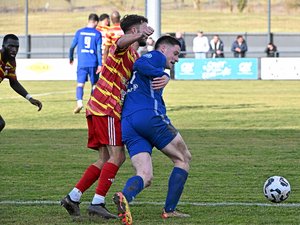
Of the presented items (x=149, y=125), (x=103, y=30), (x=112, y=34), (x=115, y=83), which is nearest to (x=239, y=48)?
(x=103, y=30)

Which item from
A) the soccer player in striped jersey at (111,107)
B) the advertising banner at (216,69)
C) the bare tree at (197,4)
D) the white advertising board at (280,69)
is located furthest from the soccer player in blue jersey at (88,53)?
the bare tree at (197,4)

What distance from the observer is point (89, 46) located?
2142 centimetres

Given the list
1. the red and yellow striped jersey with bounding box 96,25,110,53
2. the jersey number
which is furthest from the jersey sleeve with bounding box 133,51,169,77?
the jersey number

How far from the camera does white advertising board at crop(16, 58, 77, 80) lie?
39844mm

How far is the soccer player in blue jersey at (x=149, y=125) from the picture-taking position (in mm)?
8125

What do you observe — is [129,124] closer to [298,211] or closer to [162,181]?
[298,211]

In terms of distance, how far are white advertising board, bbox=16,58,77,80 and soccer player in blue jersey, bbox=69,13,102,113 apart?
1814 centimetres

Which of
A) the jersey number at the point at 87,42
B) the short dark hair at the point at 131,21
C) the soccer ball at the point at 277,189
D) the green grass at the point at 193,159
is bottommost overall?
the green grass at the point at 193,159

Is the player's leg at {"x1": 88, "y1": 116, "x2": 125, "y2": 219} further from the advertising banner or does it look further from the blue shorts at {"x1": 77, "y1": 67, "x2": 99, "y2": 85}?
the advertising banner

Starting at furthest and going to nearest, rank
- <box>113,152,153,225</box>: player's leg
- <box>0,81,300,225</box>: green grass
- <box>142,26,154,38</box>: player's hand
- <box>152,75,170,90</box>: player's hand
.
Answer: <box>0,81,300,225</box>: green grass → <box>152,75,170,90</box>: player's hand → <box>142,26,154,38</box>: player's hand → <box>113,152,153,225</box>: player's leg

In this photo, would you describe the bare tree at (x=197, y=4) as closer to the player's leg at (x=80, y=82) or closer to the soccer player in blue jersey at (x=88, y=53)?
the soccer player in blue jersey at (x=88, y=53)

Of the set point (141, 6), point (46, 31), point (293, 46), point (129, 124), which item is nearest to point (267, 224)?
point (129, 124)

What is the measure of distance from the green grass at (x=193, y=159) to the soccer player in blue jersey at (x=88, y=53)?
84cm

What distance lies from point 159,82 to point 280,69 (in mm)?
31214
